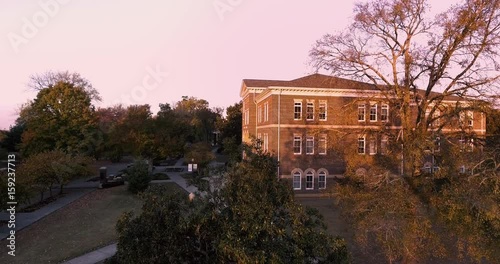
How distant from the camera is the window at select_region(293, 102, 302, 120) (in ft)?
103

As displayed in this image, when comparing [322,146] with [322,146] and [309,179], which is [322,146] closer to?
[322,146]

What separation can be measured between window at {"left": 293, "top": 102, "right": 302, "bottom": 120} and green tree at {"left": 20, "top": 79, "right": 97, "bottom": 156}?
2275 centimetres

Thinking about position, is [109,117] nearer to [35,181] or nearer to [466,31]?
[35,181]

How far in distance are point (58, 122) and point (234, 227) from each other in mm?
36476

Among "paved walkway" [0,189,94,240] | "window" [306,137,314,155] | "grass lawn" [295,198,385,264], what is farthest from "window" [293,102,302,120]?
"paved walkway" [0,189,94,240]

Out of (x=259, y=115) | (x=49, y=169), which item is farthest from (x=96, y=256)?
(x=259, y=115)

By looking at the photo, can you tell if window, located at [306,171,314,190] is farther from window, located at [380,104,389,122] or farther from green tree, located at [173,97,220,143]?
green tree, located at [173,97,220,143]

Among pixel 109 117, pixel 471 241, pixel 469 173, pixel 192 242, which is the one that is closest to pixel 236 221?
pixel 192 242

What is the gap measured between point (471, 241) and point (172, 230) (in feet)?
29.7

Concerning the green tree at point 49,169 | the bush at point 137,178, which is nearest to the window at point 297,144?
the bush at point 137,178

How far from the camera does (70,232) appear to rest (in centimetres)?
1827

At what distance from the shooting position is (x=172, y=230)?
743cm

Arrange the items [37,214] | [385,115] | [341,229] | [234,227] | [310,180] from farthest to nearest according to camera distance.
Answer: [385,115], [310,180], [37,214], [341,229], [234,227]

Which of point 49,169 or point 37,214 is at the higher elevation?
point 49,169
